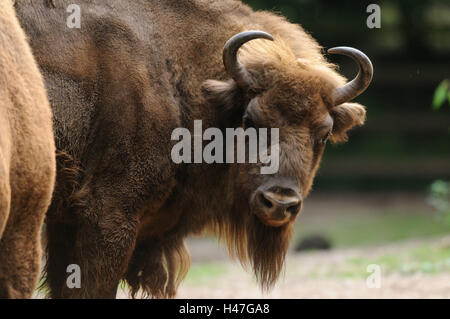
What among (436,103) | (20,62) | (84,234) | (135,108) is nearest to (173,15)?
(135,108)

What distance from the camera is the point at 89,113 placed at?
4578 millimetres

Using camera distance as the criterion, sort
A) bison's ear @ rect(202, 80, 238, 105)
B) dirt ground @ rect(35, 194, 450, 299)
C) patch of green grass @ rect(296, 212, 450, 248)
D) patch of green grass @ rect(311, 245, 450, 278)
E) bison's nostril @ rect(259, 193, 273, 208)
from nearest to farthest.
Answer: bison's nostril @ rect(259, 193, 273, 208)
bison's ear @ rect(202, 80, 238, 105)
dirt ground @ rect(35, 194, 450, 299)
patch of green grass @ rect(311, 245, 450, 278)
patch of green grass @ rect(296, 212, 450, 248)

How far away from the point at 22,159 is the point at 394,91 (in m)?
13.5

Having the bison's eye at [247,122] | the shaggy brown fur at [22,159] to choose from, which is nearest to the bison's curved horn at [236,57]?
the bison's eye at [247,122]

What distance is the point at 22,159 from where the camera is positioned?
2506 mm

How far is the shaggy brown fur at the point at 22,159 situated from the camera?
2.48 metres

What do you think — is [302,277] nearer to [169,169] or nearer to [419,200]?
[169,169]

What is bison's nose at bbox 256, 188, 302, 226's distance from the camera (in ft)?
14.6

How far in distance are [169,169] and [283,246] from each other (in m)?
0.97

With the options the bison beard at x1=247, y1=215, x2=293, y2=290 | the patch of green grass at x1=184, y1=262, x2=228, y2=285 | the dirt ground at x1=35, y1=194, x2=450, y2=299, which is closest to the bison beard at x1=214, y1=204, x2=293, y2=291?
the bison beard at x1=247, y1=215, x2=293, y2=290

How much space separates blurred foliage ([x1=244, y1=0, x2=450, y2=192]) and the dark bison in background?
8.65 meters

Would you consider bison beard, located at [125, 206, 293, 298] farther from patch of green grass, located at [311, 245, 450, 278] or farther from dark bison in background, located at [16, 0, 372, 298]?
patch of green grass, located at [311, 245, 450, 278]

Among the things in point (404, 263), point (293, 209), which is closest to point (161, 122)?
point (293, 209)

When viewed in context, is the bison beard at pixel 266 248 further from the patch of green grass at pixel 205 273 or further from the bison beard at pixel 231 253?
the patch of green grass at pixel 205 273
